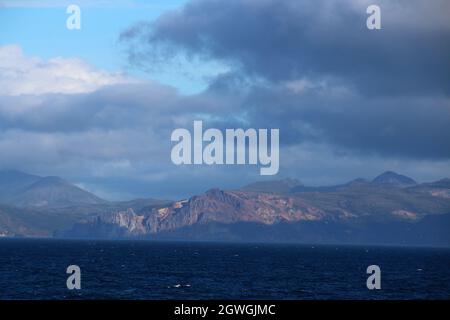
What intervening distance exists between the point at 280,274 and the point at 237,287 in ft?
137

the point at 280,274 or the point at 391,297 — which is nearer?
the point at 391,297

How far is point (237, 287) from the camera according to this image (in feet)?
459
